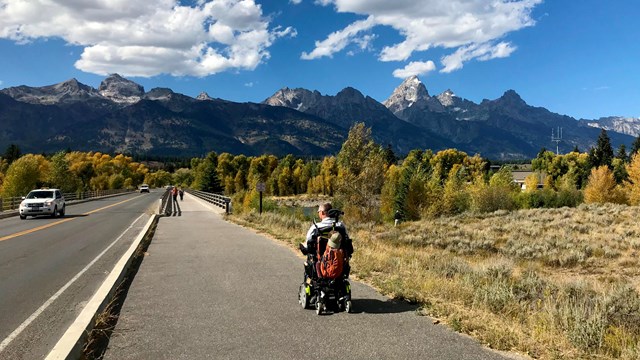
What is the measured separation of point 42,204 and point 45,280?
22.3 meters

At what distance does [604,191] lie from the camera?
73500mm

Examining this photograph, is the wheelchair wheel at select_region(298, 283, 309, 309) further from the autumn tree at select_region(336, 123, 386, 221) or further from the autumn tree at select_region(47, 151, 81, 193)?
the autumn tree at select_region(47, 151, 81, 193)

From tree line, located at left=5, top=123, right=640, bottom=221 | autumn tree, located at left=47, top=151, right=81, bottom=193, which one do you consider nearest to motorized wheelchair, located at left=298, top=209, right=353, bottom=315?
tree line, located at left=5, top=123, right=640, bottom=221

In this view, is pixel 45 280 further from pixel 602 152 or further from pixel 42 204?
pixel 602 152

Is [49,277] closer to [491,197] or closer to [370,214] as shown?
[370,214]

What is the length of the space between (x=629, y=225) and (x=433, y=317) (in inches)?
1407

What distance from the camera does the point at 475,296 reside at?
7848 millimetres

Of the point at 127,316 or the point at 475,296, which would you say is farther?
the point at 475,296

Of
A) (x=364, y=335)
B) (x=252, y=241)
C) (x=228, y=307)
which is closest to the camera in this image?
(x=364, y=335)

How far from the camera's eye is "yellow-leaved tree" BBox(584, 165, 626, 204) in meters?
73.2

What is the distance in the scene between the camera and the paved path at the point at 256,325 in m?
5.51

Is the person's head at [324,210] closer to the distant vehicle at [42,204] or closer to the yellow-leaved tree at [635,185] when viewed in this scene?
the distant vehicle at [42,204]

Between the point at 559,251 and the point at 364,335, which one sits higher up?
the point at 364,335

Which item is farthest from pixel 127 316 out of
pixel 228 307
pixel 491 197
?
pixel 491 197
